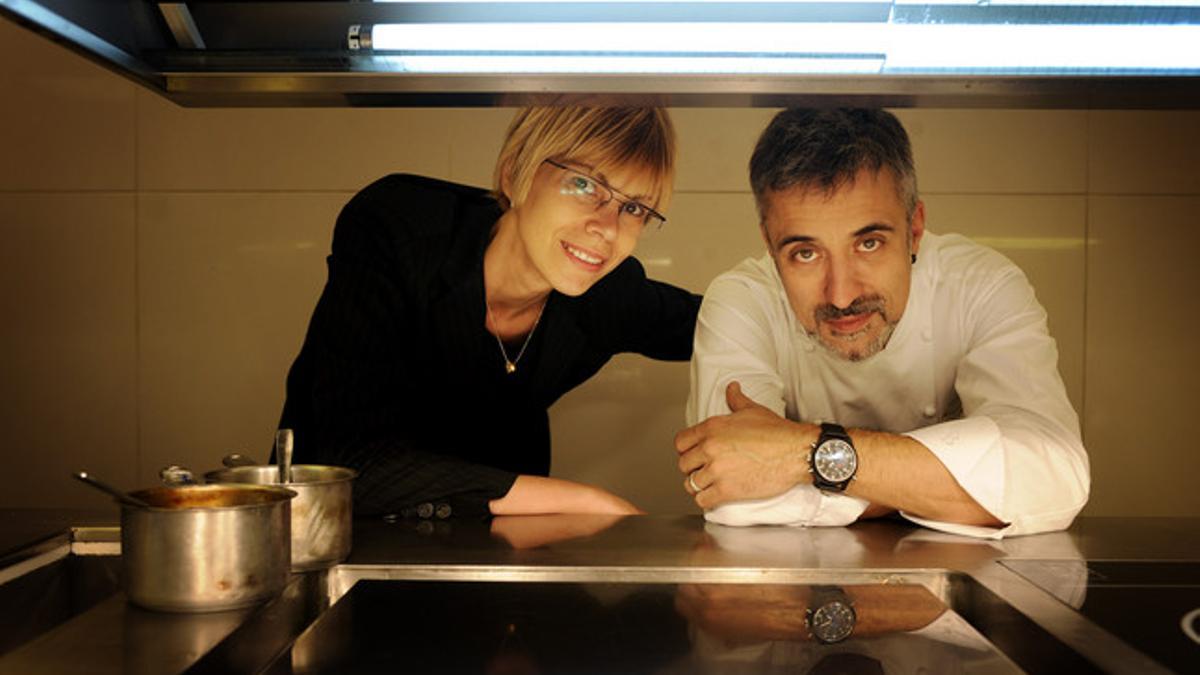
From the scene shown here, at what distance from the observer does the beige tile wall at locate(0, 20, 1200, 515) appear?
6.93ft

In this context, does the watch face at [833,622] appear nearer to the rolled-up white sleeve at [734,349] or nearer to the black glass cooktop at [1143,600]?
the black glass cooktop at [1143,600]

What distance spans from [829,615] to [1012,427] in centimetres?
A: 73

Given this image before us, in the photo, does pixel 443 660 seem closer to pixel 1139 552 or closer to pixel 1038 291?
pixel 1139 552

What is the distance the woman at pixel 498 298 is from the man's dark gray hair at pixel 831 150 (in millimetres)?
216

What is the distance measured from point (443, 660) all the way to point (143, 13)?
95 centimetres

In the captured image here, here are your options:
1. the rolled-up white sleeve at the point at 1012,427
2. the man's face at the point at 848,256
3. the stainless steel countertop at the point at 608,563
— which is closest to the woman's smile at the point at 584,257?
the man's face at the point at 848,256

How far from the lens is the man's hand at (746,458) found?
1.67 metres

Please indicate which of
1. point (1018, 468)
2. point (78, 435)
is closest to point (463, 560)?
point (1018, 468)

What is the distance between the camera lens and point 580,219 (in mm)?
2078

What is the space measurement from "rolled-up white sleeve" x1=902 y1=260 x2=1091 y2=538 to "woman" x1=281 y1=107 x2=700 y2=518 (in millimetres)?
585

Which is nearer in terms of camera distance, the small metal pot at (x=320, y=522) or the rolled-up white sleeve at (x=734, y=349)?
the small metal pot at (x=320, y=522)

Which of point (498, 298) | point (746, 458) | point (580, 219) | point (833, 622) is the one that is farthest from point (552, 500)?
point (833, 622)

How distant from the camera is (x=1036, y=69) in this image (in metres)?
1.48

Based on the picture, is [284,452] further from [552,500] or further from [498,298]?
[498,298]
